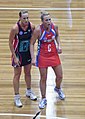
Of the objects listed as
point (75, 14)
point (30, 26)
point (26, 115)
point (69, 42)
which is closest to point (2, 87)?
point (26, 115)

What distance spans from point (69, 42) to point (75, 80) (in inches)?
56.9

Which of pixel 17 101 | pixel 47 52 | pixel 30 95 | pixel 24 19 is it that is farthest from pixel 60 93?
pixel 24 19

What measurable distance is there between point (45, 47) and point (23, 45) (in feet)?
1.06

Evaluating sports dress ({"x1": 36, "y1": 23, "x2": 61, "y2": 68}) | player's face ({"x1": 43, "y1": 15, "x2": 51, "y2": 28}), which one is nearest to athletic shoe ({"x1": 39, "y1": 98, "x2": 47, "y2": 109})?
sports dress ({"x1": 36, "y1": 23, "x2": 61, "y2": 68})

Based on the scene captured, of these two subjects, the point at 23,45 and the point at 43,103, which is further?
the point at 43,103

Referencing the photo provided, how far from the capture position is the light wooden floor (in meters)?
6.42

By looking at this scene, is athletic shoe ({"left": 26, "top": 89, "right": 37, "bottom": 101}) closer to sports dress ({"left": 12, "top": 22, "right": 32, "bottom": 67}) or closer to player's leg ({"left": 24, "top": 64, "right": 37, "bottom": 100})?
player's leg ({"left": 24, "top": 64, "right": 37, "bottom": 100})

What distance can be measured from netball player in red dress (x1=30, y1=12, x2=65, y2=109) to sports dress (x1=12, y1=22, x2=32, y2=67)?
0.10m

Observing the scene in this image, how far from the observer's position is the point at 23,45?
6188mm

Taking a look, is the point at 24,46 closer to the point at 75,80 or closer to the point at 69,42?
the point at 75,80

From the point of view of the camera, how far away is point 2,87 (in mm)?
7047

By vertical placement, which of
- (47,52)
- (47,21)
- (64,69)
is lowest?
(64,69)

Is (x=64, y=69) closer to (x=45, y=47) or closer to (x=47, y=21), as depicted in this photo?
(x=45, y=47)

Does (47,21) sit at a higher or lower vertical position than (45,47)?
higher
